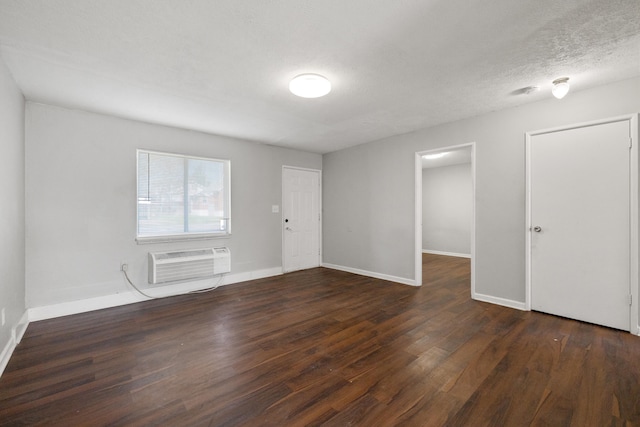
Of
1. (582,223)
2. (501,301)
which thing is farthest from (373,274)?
(582,223)

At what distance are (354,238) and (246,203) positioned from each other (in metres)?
2.24

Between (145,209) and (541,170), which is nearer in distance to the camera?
(541,170)

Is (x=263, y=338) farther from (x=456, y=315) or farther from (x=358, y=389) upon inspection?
(x=456, y=315)

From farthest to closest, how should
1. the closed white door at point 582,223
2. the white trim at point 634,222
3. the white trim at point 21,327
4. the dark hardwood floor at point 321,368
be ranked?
the closed white door at point 582,223 < the white trim at point 634,222 < the white trim at point 21,327 < the dark hardwood floor at point 321,368

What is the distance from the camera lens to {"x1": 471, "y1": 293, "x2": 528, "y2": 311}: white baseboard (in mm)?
3467

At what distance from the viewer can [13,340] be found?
8.25ft

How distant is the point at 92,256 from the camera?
3553mm

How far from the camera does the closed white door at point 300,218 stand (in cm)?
567

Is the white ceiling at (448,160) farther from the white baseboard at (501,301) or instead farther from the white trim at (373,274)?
the white baseboard at (501,301)

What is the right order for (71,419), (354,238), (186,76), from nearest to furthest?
(71,419), (186,76), (354,238)

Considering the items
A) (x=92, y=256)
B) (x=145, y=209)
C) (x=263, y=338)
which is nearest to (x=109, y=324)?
(x=92, y=256)

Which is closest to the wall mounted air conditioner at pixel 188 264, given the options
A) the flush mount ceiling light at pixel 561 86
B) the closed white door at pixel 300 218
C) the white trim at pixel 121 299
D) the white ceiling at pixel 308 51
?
the white trim at pixel 121 299

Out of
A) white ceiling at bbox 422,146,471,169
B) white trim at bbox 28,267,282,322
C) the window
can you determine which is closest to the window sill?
the window

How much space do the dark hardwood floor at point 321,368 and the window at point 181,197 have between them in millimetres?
1203
